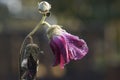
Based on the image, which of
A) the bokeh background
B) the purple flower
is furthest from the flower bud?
the bokeh background

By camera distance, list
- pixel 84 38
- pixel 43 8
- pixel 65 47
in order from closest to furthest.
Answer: pixel 43 8, pixel 65 47, pixel 84 38

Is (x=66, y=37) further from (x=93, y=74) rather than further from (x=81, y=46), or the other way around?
(x=93, y=74)

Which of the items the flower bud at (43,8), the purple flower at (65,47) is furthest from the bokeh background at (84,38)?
the flower bud at (43,8)

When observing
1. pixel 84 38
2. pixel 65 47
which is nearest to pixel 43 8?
pixel 65 47

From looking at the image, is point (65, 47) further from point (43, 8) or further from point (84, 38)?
point (84, 38)

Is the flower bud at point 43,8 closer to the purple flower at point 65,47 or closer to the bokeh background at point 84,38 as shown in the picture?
the purple flower at point 65,47

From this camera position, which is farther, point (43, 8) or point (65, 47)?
point (65, 47)
